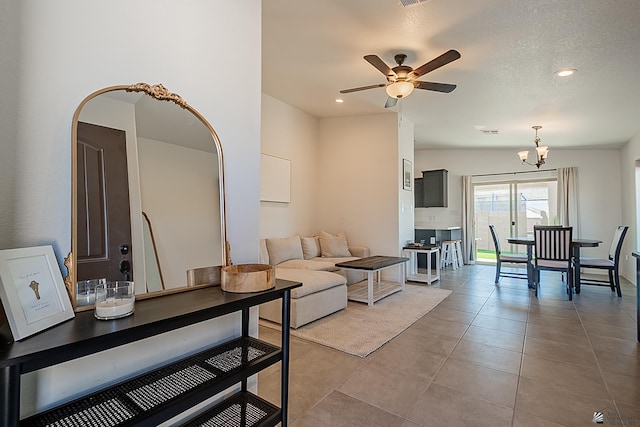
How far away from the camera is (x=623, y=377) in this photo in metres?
2.25

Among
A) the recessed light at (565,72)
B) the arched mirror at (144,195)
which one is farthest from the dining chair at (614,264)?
the arched mirror at (144,195)

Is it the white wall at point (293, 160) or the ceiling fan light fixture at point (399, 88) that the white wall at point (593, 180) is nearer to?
the white wall at point (293, 160)

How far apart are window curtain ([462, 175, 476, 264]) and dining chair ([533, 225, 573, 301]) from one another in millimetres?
3118

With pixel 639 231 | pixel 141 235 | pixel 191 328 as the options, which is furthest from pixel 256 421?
pixel 639 231

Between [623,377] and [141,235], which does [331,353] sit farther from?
[623,377]

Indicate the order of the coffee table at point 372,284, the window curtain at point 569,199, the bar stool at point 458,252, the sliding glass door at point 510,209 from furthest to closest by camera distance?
the bar stool at point 458,252, the sliding glass door at point 510,209, the window curtain at point 569,199, the coffee table at point 372,284

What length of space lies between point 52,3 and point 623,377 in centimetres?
384

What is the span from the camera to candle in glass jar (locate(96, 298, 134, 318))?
3.24 ft

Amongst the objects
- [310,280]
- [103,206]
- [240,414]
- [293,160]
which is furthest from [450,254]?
[103,206]

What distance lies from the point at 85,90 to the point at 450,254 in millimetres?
7523

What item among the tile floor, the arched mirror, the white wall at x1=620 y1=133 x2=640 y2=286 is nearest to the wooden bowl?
→ the arched mirror

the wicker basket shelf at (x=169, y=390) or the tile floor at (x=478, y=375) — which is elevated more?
the wicker basket shelf at (x=169, y=390)

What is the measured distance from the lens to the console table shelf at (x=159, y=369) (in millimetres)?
764

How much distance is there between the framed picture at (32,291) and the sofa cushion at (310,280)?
2331 millimetres
